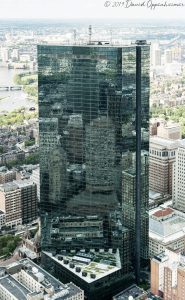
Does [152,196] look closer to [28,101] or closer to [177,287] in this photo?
[177,287]

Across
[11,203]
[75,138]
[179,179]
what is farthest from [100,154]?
Answer: [11,203]

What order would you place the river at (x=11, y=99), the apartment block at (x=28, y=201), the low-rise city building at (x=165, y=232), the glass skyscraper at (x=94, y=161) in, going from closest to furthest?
the glass skyscraper at (x=94, y=161) → the low-rise city building at (x=165, y=232) → the apartment block at (x=28, y=201) → the river at (x=11, y=99)

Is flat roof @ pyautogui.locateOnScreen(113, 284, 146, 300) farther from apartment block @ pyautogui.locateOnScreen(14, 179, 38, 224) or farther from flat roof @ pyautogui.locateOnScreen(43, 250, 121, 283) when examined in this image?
apartment block @ pyautogui.locateOnScreen(14, 179, 38, 224)

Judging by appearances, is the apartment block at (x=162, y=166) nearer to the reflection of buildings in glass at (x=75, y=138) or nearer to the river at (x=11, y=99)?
the reflection of buildings in glass at (x=75, y=138)

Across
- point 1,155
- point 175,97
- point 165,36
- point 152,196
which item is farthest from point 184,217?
point 165,36

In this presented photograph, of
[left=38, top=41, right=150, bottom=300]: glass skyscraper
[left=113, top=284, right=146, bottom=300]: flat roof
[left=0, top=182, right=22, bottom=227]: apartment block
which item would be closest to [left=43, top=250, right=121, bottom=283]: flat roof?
[left=38, top=41, right=150, bottom=300]: glass skyscraper

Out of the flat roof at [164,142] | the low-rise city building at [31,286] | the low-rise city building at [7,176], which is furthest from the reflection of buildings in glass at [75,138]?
the low-rise city building at [7,176]
